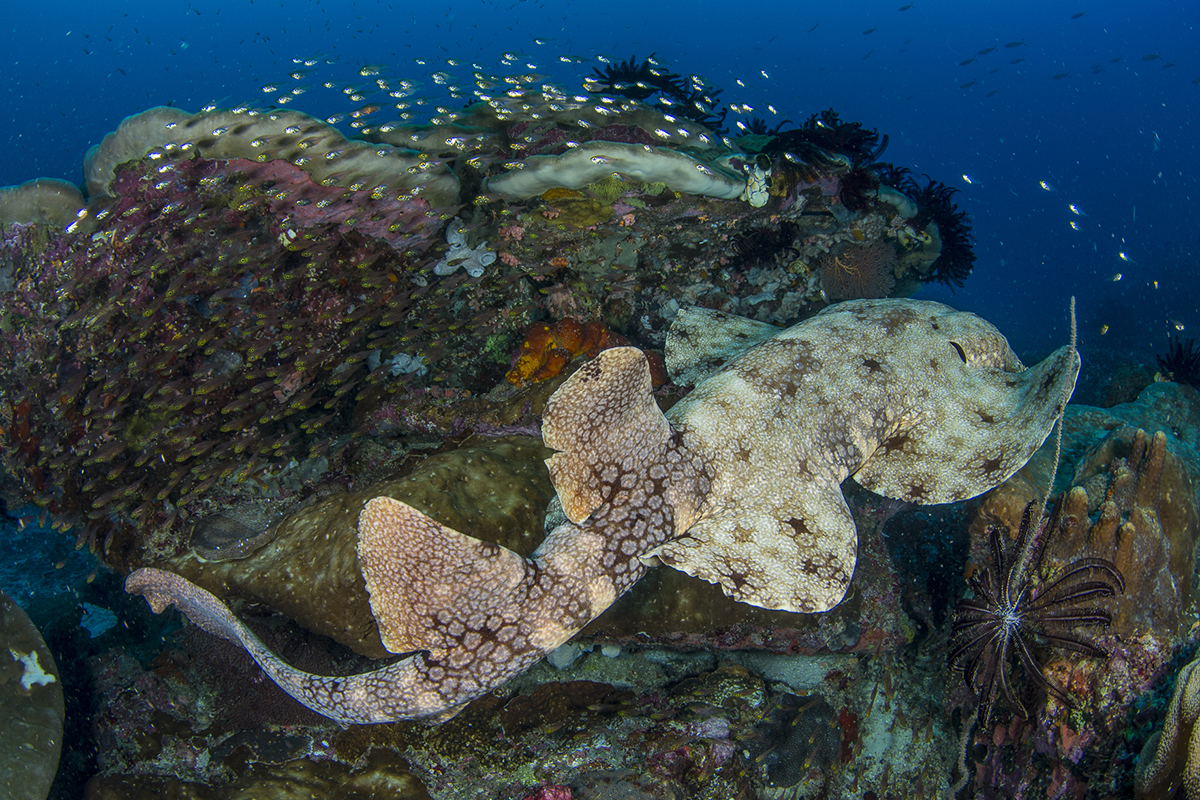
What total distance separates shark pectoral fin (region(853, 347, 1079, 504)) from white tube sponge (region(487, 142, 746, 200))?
2.77 metres

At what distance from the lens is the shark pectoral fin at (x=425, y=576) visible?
8.99 feet

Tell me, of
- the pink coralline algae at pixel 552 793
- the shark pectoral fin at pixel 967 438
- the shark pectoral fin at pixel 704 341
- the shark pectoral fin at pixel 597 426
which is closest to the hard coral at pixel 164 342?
the shark pectoral fin at pixel 597 426

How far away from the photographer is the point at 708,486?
3.70 meters

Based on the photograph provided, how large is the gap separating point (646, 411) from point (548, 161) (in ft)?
8.34

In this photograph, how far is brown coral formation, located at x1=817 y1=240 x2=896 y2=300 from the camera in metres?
6.45

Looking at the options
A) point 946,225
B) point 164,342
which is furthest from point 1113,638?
point 164,342

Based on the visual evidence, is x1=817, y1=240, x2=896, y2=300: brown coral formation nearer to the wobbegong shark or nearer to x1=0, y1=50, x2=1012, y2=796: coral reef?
x1=0, y1=50, x2=1012, y2=796: coral reef

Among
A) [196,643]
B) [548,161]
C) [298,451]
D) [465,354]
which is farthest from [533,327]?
[196,643]

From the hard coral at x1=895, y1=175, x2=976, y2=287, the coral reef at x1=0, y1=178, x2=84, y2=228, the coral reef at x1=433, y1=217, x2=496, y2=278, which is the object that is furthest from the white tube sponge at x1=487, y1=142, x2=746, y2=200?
the hard coral at x1=895, y1=175, x2=976, y2=287

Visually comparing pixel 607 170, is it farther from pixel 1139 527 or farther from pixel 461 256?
pixel 1139 527

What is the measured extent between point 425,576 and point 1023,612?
4.01 m

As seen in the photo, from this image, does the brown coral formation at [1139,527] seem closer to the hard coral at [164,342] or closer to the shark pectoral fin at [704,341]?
the shark pectoral fin at [704,341]

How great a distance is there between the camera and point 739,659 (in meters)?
4.45

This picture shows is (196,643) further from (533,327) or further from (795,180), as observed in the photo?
(795,180)
